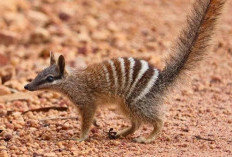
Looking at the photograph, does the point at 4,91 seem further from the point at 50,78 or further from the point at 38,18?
the point at 38,18

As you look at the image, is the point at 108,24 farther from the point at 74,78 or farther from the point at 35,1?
the point at 74,78

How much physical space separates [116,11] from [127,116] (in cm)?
746

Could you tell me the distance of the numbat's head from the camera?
6.41m

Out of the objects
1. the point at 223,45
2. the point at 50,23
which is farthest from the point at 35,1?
the point at 223,45

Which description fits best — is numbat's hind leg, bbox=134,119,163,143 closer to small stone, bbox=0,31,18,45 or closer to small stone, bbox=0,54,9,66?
small stone, bbox=0,54,9,66

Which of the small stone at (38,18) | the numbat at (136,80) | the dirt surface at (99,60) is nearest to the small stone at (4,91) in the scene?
the dirt surface at (99,60)

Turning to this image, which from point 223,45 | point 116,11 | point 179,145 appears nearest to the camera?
point 179,145

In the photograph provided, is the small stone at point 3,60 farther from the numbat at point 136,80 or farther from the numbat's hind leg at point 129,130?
the numbat's hind leg at point 129,130

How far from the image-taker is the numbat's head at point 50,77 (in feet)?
21.0

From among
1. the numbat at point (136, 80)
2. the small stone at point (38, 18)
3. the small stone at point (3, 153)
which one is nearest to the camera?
the small stone at point (3, 153)

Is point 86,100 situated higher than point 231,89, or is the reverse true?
point 231,89

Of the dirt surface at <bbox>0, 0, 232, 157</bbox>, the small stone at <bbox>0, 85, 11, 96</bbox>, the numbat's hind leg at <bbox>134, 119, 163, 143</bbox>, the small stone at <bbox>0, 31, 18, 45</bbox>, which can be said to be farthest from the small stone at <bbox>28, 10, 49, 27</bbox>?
the numbat's hind leg at <bbox>134, 119, 163, 143</bbox>

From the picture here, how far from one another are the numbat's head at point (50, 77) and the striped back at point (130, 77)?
52 centimetres

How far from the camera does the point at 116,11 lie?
13.5 meters
